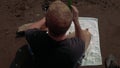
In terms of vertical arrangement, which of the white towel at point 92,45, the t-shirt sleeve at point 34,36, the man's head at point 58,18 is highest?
the man's head at point 58,18

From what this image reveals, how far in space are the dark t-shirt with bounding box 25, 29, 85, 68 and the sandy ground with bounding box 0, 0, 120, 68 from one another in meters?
1.01

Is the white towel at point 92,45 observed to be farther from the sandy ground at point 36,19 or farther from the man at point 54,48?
the man at point 54,48

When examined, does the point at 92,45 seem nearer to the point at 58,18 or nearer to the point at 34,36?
the point at 34,36

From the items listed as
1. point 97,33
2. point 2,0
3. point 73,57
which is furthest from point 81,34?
point 2,0

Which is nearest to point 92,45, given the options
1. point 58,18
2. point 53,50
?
point 53,50

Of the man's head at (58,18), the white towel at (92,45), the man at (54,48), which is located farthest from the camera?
the white towel at (92,45)

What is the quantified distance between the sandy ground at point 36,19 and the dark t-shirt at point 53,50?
101 centimetres

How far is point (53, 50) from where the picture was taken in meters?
2.17

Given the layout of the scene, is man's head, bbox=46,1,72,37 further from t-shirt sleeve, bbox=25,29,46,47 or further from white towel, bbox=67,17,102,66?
white towel, bbox=67,17,102,66

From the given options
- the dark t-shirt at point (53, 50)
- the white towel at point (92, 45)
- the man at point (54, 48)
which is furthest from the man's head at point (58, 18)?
the white towel at point (92, 45)

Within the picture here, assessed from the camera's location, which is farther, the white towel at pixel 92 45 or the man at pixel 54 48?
the white towel at pixel 92 45

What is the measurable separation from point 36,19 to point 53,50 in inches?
59.1

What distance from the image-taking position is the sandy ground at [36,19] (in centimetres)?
334

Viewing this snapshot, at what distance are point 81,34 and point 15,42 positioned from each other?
1.03 m
